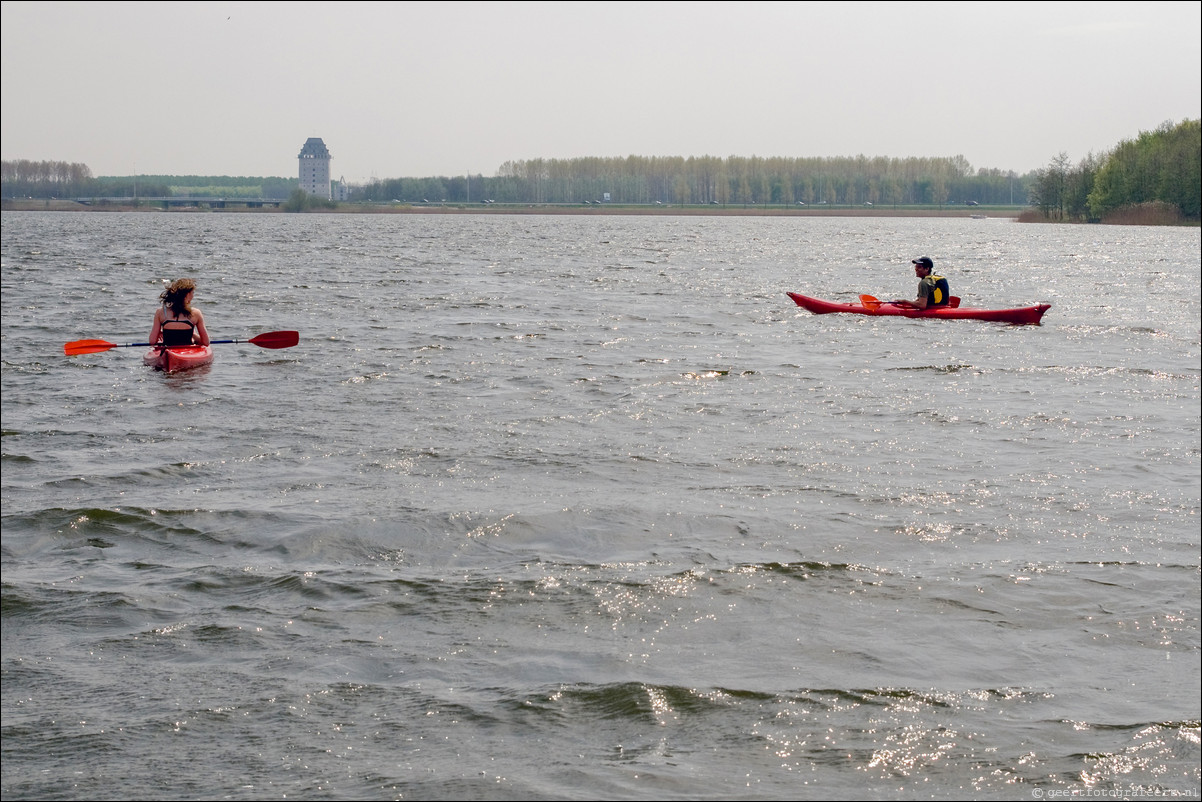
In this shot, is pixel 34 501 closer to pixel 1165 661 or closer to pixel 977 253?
pixel 1165 661

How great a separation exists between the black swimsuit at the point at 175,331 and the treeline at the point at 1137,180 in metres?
80.4

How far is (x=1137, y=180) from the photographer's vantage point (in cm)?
9206

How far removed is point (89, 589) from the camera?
652cm

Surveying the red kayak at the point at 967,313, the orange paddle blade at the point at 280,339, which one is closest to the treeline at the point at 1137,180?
the red kayak at the point at 967,313

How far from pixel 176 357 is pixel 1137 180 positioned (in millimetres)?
91551

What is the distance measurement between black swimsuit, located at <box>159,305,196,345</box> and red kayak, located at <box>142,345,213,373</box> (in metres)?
0.09

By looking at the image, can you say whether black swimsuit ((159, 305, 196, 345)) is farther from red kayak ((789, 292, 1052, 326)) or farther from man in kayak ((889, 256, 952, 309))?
man in kayak ((889, 256, 952, 309))

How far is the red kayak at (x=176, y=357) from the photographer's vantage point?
14742mm

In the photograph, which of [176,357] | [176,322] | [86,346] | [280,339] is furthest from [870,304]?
[86,346]

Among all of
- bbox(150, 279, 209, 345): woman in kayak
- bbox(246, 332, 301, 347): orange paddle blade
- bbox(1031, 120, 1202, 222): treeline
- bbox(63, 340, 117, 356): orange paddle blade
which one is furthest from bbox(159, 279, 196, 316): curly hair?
bbox(1031, 120, 1202, 222): treeline

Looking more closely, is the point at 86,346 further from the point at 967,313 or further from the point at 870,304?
the point at 967,313

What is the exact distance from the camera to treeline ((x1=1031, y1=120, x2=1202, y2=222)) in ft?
275

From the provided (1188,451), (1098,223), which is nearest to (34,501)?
(1188,451)

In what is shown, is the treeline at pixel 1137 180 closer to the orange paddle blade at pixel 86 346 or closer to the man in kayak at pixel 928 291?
the man in kayak at pixel 928 291
